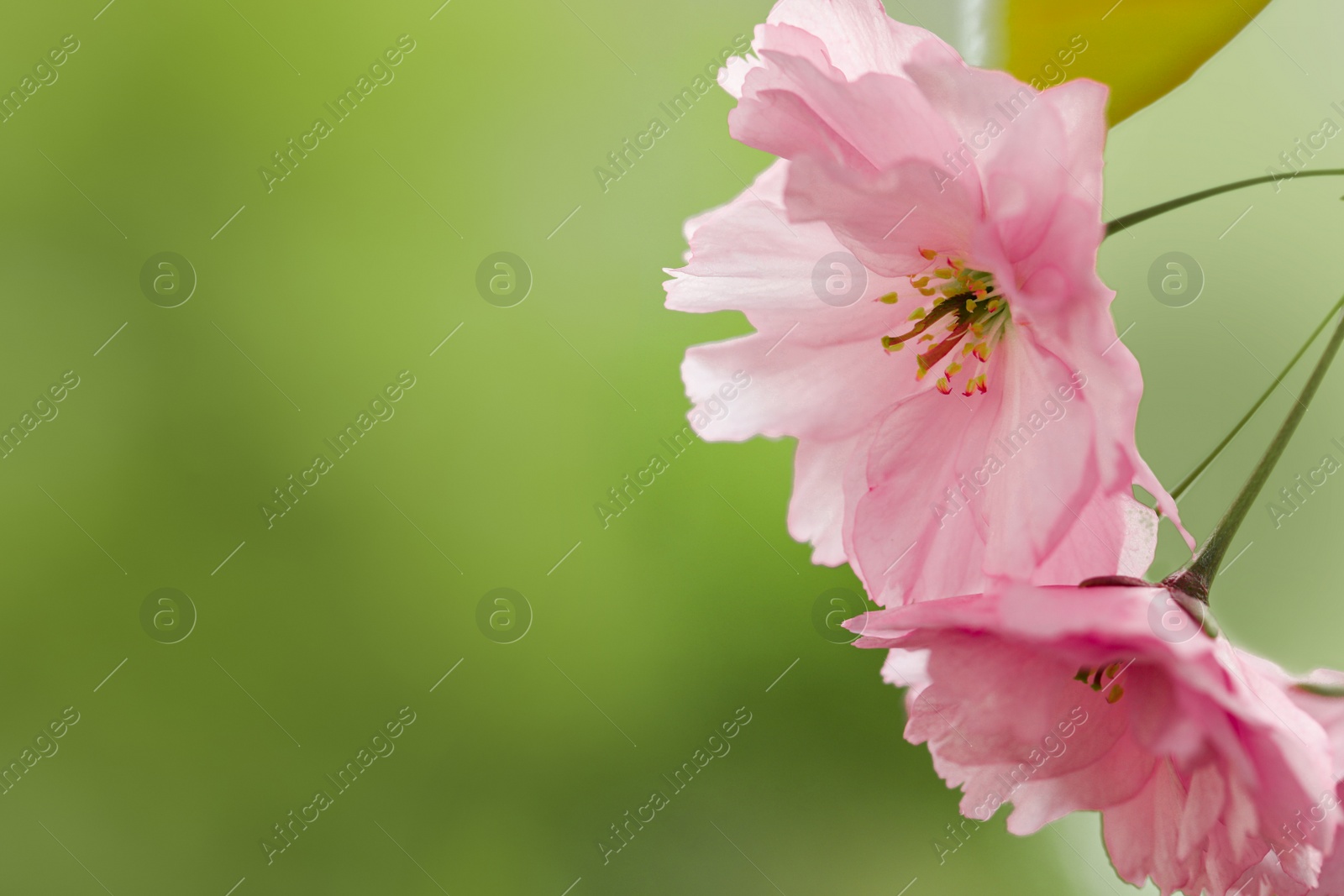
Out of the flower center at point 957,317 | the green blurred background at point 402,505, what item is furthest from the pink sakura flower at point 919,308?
the green blurred background at point 402,505

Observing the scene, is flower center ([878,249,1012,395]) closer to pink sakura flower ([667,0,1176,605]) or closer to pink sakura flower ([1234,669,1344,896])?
pink sakura flower ([667,0,1176,605])

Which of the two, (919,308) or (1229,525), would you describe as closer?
(1229,525)

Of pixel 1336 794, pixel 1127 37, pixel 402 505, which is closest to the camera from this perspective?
pixel 1336 794

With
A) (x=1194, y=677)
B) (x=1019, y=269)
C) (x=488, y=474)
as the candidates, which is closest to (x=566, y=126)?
(x=488, y=474)

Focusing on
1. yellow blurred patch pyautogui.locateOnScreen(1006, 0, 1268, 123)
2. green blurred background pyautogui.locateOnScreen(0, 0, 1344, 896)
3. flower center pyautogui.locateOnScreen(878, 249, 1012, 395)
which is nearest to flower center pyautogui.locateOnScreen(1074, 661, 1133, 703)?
flower center pyautogui.locateOnScreen(878, 249, 1012, 395)

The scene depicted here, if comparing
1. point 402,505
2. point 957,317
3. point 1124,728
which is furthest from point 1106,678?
point 402,505

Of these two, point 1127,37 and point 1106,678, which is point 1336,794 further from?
point 1127,37
